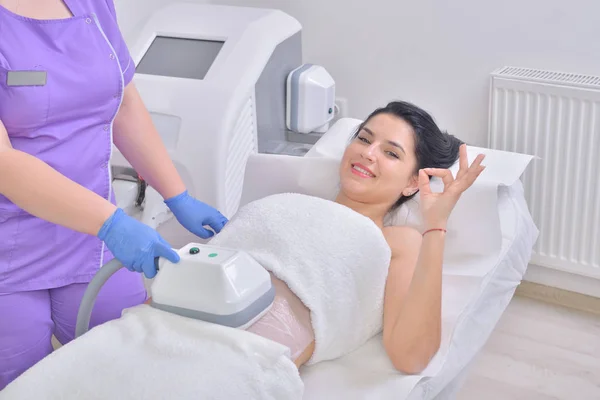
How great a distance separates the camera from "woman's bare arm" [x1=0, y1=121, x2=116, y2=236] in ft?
4.23

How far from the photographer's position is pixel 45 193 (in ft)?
4.26

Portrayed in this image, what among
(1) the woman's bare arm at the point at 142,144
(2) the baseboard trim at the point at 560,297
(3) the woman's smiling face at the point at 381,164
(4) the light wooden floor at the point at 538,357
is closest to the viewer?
(1) the woman's bare arm at the point at 142,144

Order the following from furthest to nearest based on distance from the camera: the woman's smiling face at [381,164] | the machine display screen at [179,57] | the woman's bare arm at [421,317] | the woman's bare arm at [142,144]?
the machine display screen at [179,57]
the woman's smiling face at [381,164]
the woman's bare arm at [142,144]
the woman's bare arm at [421,317]

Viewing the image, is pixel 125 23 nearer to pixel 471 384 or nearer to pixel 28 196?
pixel 28 196

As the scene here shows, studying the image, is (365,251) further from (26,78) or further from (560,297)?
(560,297)

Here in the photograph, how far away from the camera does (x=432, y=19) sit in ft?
8.11

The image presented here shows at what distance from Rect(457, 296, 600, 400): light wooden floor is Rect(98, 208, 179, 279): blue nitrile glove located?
1.12m

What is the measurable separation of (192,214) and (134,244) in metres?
0.40

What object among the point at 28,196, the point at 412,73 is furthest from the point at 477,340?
the point at 412,73

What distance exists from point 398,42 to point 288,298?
1.33 meters

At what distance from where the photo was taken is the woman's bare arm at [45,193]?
1289 millimetres

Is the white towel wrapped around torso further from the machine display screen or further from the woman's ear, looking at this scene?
the machine display screen

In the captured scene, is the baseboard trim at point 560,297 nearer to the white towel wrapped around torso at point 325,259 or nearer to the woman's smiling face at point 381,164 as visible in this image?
the woman's smiling face at point 381,164

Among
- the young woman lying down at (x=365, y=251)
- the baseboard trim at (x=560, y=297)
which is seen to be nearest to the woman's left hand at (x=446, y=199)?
the young woman lying down at (x=365, y=251)
